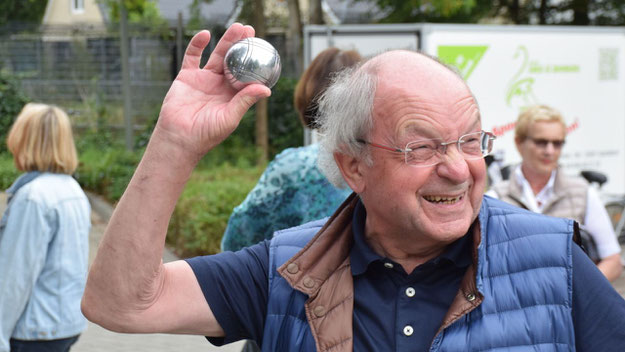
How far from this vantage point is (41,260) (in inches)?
157

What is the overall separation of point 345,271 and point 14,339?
254 centimetres

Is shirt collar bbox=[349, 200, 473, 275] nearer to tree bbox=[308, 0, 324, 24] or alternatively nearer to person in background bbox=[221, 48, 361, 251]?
person in background bbox=[221, 48, 361, 251]

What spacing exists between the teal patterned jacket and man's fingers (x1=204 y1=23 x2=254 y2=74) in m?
1.24

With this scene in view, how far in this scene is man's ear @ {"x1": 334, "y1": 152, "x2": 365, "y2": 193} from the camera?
2.13 meters

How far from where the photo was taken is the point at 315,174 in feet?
10.7

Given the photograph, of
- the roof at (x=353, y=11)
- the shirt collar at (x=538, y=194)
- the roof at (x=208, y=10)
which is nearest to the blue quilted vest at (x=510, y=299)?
the shirt collar at (x=538, y=194)

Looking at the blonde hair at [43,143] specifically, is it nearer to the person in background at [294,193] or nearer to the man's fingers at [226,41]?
the person in background at [294,193]

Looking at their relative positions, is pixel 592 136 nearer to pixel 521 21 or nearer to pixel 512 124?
pixel 512 124

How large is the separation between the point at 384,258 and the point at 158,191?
59cm

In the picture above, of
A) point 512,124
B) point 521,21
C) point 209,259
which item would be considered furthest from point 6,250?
point 521,21

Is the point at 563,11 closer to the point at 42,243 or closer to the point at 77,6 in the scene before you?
the point at 42,243

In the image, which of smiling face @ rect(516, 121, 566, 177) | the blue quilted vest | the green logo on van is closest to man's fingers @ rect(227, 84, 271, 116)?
the blue quilted vest

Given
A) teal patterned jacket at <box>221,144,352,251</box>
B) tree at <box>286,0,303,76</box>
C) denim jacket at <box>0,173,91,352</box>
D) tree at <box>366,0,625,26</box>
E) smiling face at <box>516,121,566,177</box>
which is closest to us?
teal patterned jacket at <box>221,144,352,251</box>

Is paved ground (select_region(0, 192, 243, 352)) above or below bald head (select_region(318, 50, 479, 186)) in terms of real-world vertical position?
below
